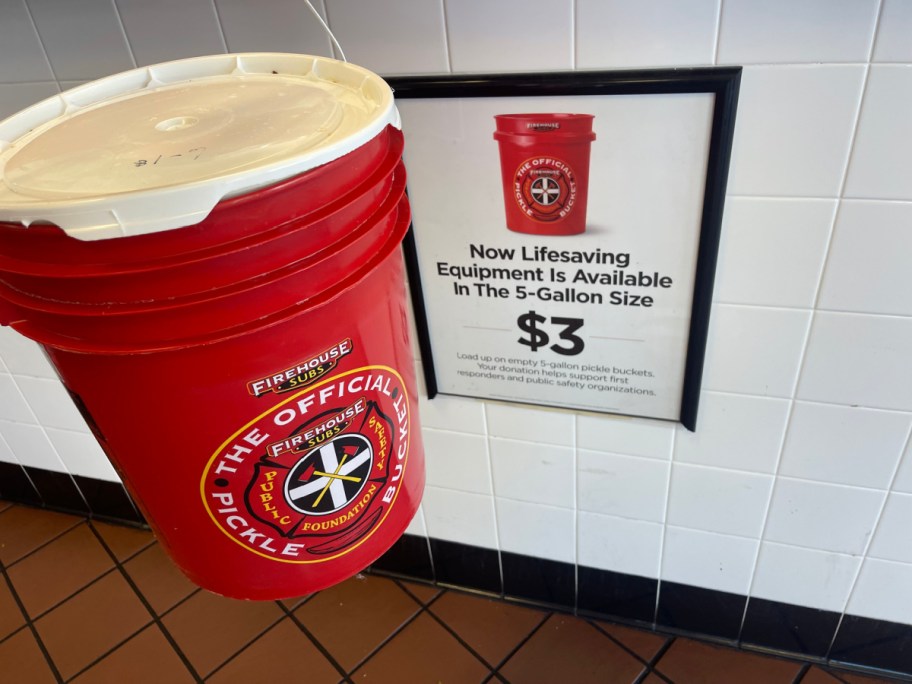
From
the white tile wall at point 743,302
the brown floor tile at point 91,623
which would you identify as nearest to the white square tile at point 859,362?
the white tile wall at point 743,302

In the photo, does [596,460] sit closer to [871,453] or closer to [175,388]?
[871,453]

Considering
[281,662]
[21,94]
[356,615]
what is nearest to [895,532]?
[356,615]

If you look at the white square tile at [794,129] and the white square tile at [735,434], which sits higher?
the white square tile at [794,129]

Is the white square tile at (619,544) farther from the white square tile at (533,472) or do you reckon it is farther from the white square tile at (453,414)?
the white square tile at (453,414)

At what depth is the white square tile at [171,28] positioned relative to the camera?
914 millimetres

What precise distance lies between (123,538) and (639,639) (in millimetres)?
1291

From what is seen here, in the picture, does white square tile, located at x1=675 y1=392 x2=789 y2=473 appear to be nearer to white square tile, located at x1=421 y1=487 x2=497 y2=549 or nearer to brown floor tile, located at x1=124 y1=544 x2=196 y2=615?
white square tile, located at x1=421 y1=487 x2=497 y2=549

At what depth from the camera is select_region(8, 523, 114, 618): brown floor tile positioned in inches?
62.2

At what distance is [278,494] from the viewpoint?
638 mm

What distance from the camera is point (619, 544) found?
4.26 feet

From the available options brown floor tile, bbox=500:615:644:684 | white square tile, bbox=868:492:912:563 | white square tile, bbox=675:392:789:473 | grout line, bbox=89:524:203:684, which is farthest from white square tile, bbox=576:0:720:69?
grout line, bbox=89:524:203:684

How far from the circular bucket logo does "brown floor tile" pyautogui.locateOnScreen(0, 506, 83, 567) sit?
61.5 inches

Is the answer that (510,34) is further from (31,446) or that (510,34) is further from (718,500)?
(31,446)

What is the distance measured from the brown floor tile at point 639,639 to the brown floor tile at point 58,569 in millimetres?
1213
